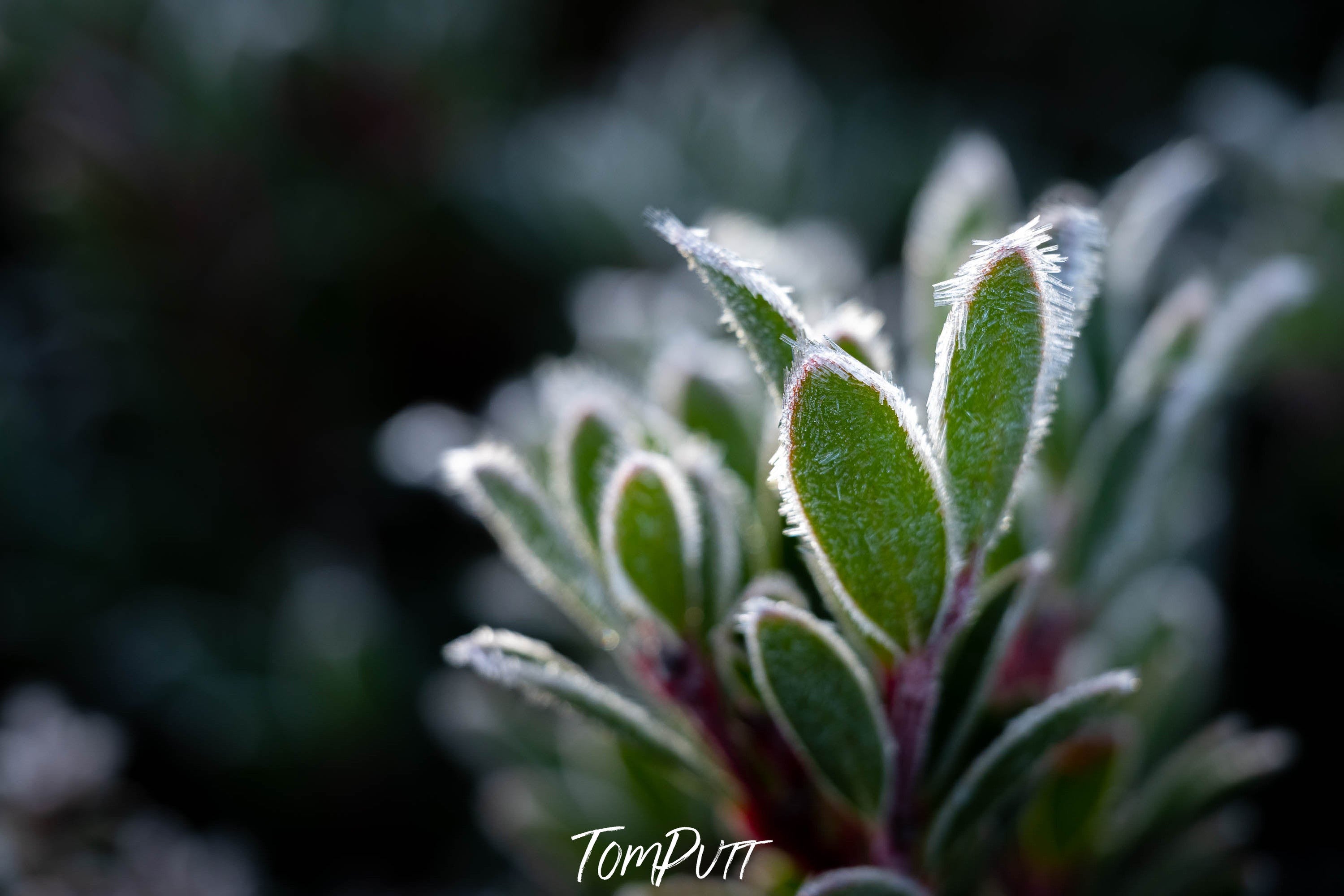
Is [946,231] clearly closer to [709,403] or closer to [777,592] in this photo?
[709,403]

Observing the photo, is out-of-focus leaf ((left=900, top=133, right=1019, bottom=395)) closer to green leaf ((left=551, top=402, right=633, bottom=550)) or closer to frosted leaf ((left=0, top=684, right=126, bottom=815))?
green leaf ((left=551, top=402, right=633, bottom=550))

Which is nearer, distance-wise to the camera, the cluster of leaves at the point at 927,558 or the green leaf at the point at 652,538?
the cluster of leaves at the point at 927,558

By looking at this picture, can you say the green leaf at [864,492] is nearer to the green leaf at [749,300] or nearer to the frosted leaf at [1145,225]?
the green leaf at [749,300]

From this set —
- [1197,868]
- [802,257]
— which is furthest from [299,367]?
[1197,868]

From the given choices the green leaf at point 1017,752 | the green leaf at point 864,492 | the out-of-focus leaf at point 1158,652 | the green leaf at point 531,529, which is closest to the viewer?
the green leaf at point 864,492

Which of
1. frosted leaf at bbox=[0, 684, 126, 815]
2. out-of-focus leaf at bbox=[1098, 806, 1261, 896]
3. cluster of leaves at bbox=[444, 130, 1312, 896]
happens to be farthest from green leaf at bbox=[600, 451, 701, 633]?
frosted leaf at bbox=[0, 684, 126, 815]

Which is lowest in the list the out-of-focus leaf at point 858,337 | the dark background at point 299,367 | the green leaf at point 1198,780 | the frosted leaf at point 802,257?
the green leaf at point 1198,780

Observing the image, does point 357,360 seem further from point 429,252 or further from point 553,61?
point 553,61

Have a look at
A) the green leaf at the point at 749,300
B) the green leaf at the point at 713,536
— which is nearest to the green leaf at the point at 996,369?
the green leaf at the point at 749,300
